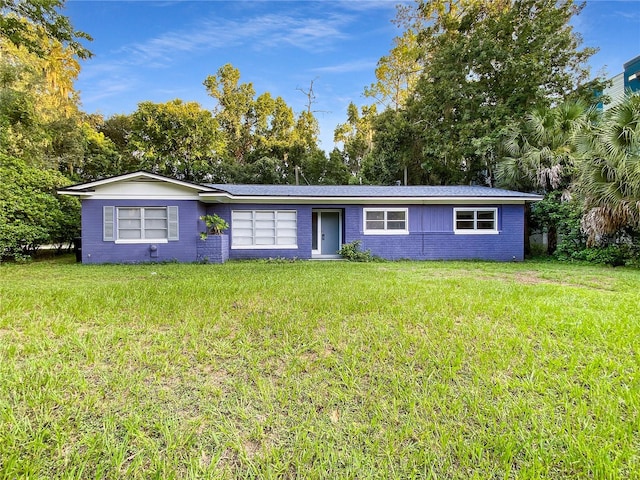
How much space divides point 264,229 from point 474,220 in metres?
8.61

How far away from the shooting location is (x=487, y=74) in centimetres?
1889

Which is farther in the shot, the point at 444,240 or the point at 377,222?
the point at 377,222

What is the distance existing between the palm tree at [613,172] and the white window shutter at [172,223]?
46.5 ft

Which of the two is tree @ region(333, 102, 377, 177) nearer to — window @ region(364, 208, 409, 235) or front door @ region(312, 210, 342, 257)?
front door @ region(312, 210, 342, 257)

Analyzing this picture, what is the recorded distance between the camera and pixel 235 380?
121 inches

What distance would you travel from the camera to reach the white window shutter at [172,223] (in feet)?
38.4

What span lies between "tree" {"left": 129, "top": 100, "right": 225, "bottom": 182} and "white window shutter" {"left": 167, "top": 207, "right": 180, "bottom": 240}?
12569 millimetres

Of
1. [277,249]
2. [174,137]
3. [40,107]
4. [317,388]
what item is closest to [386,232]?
[277,249]

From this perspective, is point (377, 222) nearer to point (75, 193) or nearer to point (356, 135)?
point (75, 193)

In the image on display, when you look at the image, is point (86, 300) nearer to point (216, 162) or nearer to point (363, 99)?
point (216, 162)

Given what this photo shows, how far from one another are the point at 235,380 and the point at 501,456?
2219 mm

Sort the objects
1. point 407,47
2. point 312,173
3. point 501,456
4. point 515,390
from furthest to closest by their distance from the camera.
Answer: point 312,173 < point 407,47 < point 515,390 < point 501,456

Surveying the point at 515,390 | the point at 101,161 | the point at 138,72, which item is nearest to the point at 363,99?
the point at 138,72

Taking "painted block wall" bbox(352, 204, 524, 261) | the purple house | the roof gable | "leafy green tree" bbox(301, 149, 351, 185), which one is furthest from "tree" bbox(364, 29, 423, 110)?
the roof gable
